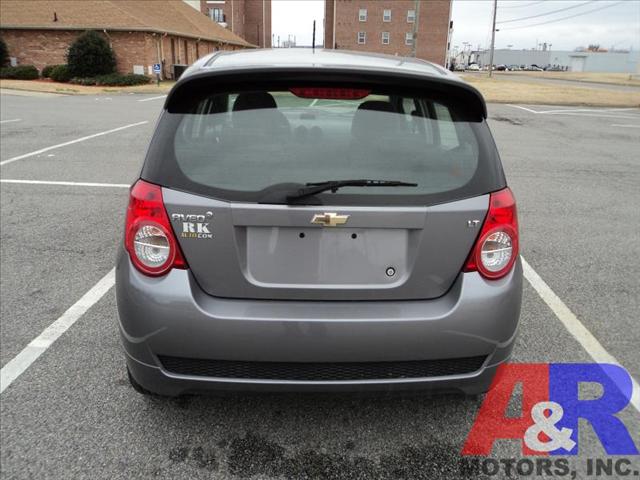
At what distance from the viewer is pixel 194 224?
227cm

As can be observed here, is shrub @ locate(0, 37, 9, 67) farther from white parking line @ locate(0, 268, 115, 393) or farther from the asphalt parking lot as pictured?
white parking line @ locate(0, 268, 115, 393)

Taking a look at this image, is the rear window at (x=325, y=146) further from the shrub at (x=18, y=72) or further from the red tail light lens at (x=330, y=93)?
the shrub at (x=18, y=72)

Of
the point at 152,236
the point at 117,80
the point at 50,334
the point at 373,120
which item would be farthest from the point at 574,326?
the point at 117,80

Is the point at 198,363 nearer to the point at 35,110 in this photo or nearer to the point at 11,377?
the point at 11,377

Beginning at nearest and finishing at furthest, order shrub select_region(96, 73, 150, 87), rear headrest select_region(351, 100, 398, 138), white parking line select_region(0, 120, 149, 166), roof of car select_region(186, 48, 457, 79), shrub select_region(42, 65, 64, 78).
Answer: roof of car select_region(186, 48, 457, 79)
rear headrest select_region(351, 100, 398, 138)
white parking line select_region(0, 120, 149, 166)
shrub select_region(96, 73, 150, 87)
shrub select_region(42, 65, 64, 78)

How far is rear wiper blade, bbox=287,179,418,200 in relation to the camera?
225cm

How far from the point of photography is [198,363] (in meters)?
2.34

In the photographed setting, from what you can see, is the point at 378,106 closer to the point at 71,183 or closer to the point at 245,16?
the point at 71,183

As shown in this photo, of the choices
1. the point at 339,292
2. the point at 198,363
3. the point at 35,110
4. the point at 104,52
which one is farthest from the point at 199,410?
the point at 104,52

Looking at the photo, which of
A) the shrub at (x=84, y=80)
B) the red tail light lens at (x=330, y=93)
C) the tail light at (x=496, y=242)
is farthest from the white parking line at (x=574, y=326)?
the shrub at (x=84, y=80)

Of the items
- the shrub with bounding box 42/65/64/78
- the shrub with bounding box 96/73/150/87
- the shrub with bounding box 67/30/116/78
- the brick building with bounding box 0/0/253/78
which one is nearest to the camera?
the shrub with bounding box 96/73/150/87

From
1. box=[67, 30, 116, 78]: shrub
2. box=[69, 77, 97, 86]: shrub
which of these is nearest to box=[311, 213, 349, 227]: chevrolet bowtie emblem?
box=[69, 77, 97, 86]: shrub

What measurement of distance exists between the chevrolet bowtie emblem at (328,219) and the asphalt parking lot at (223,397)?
2.53 feet

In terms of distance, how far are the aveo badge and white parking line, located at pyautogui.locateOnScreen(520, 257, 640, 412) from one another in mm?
2458
